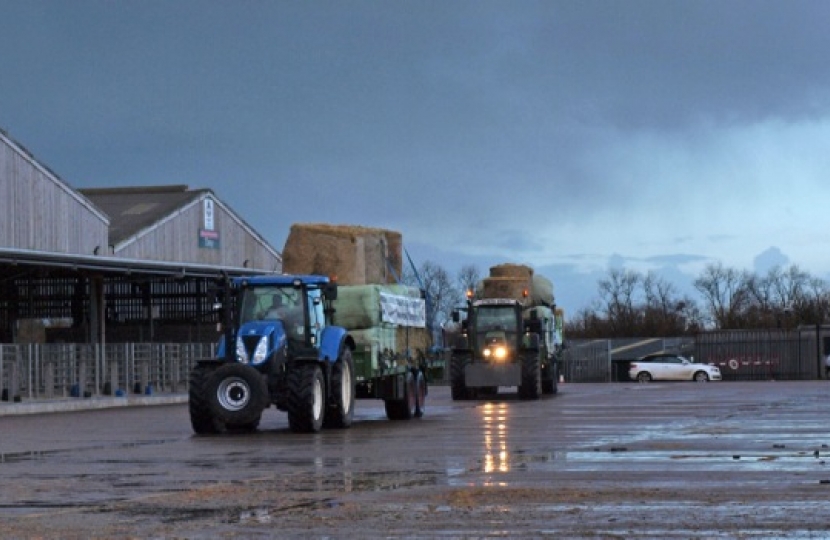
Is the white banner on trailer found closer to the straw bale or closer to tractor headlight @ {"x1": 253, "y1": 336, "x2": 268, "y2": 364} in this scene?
the straw bale

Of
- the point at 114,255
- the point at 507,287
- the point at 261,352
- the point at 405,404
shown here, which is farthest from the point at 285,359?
the point at 114,255

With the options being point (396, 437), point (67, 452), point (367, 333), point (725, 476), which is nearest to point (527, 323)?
point (367, 333)

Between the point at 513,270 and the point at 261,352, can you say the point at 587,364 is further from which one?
the point at 261,352

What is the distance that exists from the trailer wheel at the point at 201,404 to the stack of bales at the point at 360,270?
344cm

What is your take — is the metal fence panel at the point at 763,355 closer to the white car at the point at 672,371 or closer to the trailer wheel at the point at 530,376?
the white car at the point at 672,371

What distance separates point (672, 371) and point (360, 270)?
4014cm

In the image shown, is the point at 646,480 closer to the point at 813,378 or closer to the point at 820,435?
the point at 820,435

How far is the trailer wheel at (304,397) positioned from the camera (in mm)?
22438

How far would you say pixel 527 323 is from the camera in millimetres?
39938

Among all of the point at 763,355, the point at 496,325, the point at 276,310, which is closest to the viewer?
the point at 276,310

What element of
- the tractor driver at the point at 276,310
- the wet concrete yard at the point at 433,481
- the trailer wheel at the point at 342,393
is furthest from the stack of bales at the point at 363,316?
the tractor driver at the point at 276,310

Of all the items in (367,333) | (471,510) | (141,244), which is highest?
(141,244)

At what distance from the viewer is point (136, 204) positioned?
207 ft

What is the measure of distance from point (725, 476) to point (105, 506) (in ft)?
17.4
